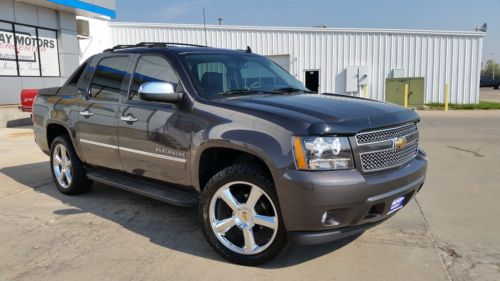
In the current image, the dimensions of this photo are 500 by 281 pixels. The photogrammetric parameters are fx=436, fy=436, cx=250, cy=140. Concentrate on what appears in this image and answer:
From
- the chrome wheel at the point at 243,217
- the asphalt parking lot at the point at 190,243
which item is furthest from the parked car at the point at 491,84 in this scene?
the chrome wheel at the point at 243,217

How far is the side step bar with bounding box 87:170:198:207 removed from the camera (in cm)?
398

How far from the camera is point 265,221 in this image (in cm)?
339

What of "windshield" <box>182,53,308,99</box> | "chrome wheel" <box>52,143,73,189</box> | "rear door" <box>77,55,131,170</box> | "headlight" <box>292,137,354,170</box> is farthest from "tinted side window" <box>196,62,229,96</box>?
"chrome wheel" <box>52,143,73,189</box>

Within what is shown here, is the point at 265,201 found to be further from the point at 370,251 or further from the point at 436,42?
the point at 436,42

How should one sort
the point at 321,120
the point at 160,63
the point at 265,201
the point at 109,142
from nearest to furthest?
the point at 321,120 → the point at 265,201 → the point at 160,63 → the point at 109,142

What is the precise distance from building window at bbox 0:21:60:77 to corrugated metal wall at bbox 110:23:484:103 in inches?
266

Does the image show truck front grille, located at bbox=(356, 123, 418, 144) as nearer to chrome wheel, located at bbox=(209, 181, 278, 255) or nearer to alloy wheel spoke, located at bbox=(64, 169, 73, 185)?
chrome wheel, located at bbox=(209, 181, 278, 255)

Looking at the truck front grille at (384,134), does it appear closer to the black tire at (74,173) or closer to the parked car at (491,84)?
the black tire at (74,173)

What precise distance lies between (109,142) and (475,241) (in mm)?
3781

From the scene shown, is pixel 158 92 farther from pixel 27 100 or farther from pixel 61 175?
pixel 27 100

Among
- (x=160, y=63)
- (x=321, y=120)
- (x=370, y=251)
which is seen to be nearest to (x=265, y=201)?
(x=321, y=120)

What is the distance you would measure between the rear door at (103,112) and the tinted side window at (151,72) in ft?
0.58

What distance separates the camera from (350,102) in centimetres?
387

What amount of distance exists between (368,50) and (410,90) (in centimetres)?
295
